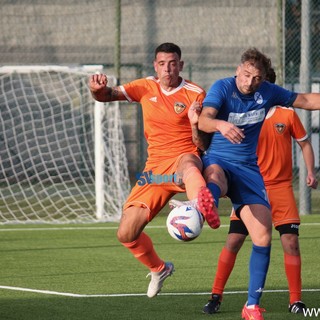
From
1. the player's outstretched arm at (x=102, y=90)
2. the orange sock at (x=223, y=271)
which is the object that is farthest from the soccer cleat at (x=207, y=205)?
the player's outstretched arm at (x=102, y=90)

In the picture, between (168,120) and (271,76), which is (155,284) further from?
(271,76)

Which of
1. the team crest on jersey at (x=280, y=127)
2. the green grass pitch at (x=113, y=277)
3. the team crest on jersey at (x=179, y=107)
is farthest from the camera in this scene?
the team crest on jersey at (x=280, y=127)

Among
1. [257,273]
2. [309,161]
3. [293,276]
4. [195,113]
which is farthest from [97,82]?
[293,276]

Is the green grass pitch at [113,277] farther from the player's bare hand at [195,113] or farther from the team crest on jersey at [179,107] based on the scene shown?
the team crest on jersey at [179,107]

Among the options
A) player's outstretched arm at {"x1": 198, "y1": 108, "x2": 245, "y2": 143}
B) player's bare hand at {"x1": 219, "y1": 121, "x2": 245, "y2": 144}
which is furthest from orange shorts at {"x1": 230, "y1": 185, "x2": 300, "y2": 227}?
player's bare hand at {"x1": 219, "y1": 121, "x2": 245, "y2": 144}

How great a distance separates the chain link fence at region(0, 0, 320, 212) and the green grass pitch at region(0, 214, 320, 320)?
5506 millimetres

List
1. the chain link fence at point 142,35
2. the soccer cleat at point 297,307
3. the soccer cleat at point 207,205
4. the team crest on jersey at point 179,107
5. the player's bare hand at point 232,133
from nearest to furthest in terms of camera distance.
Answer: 1. the player's bare hand at point 232,133
2. the soccer cleat at point 207,205
3. the soccer cleat at point 297,307
4. the team crest on jersey at point 179,107
5. the chain link fence at point 142,35

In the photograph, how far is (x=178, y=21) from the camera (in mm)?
20016

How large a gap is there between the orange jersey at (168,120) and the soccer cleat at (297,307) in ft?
4.94

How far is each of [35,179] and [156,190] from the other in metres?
9.98

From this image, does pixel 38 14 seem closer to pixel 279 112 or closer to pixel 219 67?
pixel 219 67

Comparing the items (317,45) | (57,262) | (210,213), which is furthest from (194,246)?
(317,45)

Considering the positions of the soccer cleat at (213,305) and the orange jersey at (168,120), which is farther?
the orange jersey at (168,120)

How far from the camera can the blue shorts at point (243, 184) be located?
25.7 ft
